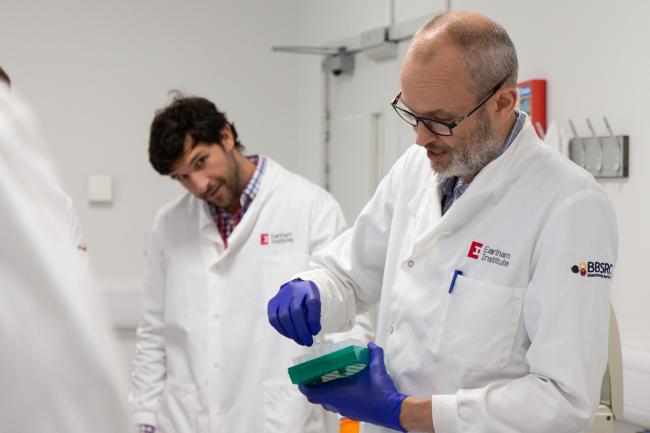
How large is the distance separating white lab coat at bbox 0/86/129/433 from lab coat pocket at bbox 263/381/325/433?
5.01 ft

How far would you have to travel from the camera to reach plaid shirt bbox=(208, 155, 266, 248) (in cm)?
218

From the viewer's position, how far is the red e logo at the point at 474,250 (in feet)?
4.45

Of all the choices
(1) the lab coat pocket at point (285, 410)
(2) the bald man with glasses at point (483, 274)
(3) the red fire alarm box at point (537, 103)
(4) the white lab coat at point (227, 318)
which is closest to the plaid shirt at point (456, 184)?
(2) the bald man with glasses at point (483, 274)

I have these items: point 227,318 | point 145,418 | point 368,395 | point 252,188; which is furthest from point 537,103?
point 145,418

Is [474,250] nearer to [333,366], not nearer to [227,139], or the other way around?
[333,366]

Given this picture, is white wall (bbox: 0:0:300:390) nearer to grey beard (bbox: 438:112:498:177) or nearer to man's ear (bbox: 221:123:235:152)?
man's ear (bbox: 221:123:235:152)

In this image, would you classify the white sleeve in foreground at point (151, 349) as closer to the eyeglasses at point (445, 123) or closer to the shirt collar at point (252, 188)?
the shirt collar at point (252, 188)

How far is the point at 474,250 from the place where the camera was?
53.6 inches

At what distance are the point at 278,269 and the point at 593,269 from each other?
99 centimetres

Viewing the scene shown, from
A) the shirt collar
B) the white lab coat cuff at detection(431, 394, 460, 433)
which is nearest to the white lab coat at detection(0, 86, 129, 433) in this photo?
the white lab coat cuff at detection(431, 394, 460, 433)

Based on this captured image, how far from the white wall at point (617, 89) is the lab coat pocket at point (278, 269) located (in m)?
0.83

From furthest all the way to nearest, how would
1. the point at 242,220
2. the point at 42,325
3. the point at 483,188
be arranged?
the point at 242,220 → the point at 483,188 → the point at 42,325

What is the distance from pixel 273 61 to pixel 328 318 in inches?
93.8

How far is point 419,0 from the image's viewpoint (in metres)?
2.89
